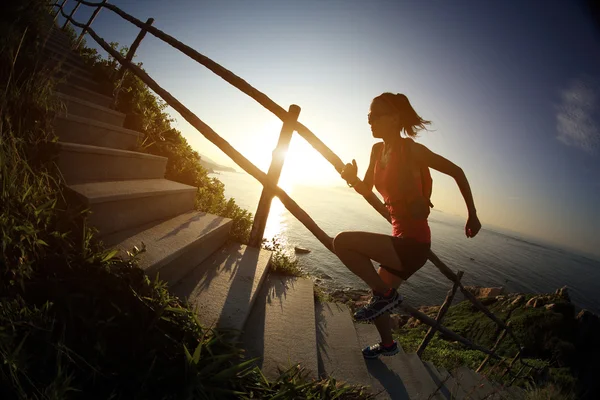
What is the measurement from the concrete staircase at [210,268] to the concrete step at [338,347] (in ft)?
0.04

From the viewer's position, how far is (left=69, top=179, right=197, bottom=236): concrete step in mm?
1991

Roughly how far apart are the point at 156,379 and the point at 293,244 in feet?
116

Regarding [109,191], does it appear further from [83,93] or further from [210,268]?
[83,93]

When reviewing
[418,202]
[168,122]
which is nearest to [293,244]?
[168,122]

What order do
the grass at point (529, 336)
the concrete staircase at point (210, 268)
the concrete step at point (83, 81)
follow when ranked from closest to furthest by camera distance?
the concrete staircase at point (210, 268)
the concrete step at point (83, 81)
the grass at point (529, 336)

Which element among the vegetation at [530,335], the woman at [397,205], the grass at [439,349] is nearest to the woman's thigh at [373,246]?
the woman at [397,205]

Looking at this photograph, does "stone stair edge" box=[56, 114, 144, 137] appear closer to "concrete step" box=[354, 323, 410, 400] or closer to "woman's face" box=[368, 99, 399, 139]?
"woman's face" box=[368, 99, 399, 139]

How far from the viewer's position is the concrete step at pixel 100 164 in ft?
7.15

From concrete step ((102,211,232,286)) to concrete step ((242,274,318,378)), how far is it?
2.74 ft

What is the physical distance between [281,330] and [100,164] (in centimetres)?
248

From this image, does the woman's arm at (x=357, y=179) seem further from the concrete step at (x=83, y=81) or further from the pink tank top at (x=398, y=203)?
the concrete step at (x=83, y=81)

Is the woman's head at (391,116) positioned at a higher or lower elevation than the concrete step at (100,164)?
higher

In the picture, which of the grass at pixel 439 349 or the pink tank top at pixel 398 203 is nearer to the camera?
the pink tank top at pixel 398 203

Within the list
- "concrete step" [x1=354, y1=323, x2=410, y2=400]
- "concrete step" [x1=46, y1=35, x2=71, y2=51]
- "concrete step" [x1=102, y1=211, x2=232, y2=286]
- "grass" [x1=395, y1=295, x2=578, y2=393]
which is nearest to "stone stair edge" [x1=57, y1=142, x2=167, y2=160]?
"concrete step" [x1=102, y1=211, x2=232, y2=286]
